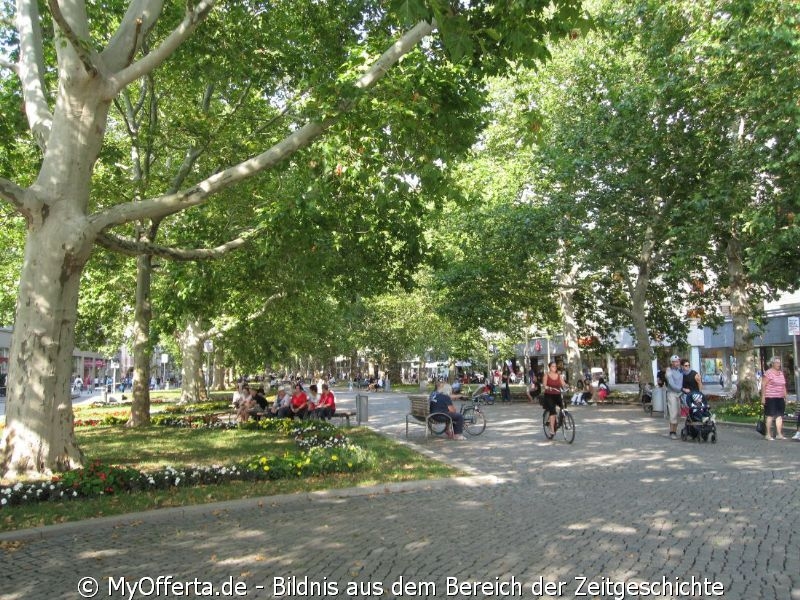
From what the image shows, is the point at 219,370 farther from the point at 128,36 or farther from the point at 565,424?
the point at 128,36

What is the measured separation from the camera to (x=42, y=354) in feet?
28.4

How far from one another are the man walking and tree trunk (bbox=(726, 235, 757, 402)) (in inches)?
292

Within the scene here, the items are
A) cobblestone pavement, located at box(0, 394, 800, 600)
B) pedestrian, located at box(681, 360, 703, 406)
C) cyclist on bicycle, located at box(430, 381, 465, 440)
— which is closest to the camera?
cobblestone pavement, located at box(0, 394, 800, 600)

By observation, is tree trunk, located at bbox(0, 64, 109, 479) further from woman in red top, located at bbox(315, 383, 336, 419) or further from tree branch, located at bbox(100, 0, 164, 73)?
woman in red top, located at bbox(315, 383, 336, 419)

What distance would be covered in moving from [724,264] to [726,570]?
20.4 meters

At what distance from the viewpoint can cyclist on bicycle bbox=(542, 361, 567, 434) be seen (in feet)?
44.3

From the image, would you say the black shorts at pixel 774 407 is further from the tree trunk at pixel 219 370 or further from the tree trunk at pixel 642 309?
the tree trunk at pixel 219 370

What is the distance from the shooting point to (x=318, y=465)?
9.46 m

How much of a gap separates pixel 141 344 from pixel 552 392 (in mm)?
11109

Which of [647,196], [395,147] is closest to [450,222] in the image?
[647,196]

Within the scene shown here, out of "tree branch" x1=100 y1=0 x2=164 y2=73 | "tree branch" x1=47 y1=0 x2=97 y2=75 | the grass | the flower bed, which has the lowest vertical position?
the grass

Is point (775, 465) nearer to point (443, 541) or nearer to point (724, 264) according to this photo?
point (443, 541)

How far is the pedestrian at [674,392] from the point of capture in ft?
46.3

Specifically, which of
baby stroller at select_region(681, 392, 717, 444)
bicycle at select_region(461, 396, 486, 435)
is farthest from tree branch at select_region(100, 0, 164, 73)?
baby stroller at select_region(681, 392, 717, 444)
